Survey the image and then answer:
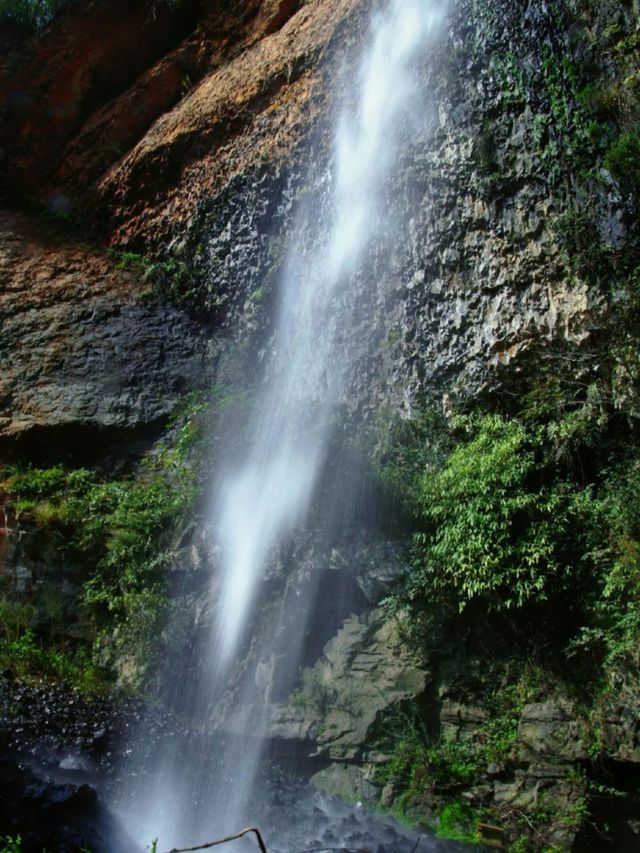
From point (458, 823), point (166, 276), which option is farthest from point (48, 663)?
point (166, 276)

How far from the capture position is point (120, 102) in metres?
13.3

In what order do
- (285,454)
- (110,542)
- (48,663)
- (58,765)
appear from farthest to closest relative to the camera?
(285,454) → (110,542) → (48,663) → (58,765)

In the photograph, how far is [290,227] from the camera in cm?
1023

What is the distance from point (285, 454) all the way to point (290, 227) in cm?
387

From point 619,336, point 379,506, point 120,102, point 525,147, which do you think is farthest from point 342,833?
point 120,102

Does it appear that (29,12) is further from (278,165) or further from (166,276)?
(278,165)

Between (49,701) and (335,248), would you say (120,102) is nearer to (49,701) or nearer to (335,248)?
(335,248)

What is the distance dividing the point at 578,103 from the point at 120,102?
31.0 ft

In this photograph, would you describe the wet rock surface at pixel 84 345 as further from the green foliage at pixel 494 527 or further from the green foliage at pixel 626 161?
the green foliage at pixel 626 161

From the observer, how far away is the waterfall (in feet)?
19.6

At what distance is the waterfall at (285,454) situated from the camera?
5.96m

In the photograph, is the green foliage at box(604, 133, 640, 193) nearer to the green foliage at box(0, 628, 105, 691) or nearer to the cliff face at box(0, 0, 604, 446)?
the cliff face at box(0, 0, 604, 446)

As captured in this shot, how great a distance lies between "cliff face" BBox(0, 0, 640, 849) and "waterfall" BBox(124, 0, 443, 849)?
0.96 ft

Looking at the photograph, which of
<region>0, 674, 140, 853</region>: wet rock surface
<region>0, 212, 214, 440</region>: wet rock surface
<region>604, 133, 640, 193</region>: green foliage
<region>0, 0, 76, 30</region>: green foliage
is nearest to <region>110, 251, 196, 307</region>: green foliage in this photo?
<region>0, 212, 214, 440</region>: wet rock surface
